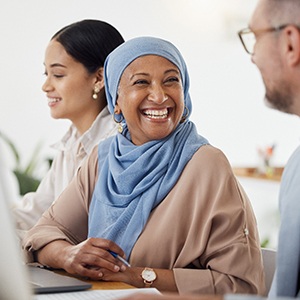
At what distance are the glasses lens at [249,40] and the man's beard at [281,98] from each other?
116 mm

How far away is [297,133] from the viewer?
219 inches

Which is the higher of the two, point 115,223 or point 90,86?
point 90,86

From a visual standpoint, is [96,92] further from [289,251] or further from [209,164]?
[289,251]

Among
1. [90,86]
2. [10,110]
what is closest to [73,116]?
[90,86]

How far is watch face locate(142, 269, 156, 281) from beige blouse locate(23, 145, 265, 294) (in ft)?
0.19

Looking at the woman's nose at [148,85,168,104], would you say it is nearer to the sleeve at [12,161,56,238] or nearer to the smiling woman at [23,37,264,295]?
the smiling woman at [23,37,264,295]

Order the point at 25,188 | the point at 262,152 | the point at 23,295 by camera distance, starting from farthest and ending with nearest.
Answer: the point at 262,152, the point at 25,188, the point at 23,295

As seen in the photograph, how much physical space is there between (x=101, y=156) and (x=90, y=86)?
1.93 ft

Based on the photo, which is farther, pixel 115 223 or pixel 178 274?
pixel 115 223

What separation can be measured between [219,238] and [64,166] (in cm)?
110

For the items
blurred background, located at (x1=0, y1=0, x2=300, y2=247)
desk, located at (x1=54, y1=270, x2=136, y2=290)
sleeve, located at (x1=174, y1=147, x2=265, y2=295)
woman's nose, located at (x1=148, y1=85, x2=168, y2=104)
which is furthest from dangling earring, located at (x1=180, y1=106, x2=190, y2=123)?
blurred background, located at (x1=0, y1=0, x2=300, y2=247)

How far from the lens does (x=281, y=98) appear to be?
57.6 inches

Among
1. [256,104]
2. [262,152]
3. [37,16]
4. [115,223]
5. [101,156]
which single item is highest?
[37,16]

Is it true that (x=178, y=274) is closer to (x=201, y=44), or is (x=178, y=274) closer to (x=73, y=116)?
(x=73, y=116)
